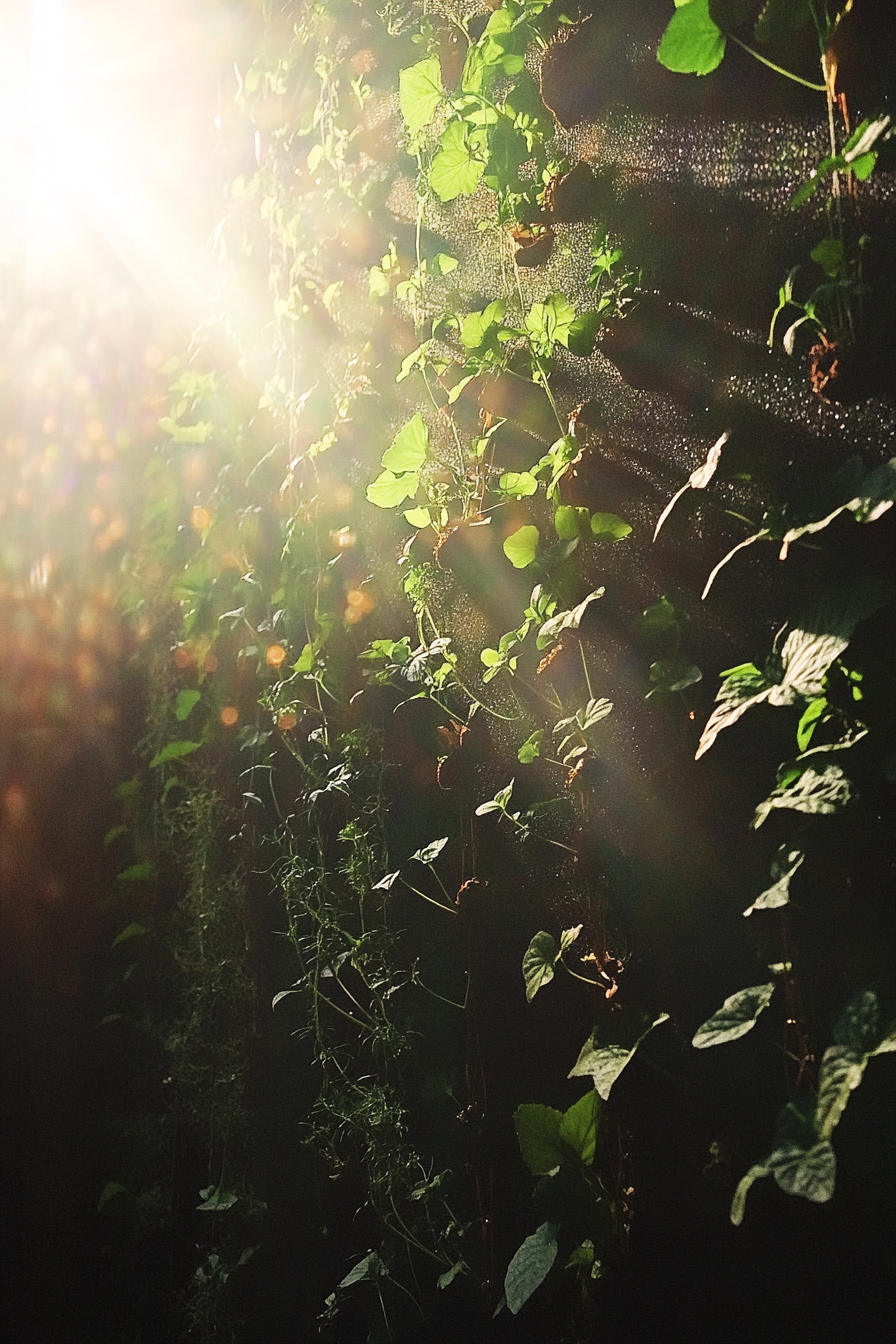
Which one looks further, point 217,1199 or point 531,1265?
point 217,1199

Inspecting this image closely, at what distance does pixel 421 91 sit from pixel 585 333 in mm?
452

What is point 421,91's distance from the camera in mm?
1151

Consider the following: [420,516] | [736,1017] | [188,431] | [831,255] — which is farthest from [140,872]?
[831,255]

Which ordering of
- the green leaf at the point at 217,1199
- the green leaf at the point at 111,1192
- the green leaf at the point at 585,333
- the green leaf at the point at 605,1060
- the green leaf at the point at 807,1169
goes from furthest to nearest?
the green leaf at the point at 111,1192, the green leaf at the point at 217,1199, the green leaf at the point at 585,333, the green leaf at the point at 605,1060, the green leaf at the point at 807,1169

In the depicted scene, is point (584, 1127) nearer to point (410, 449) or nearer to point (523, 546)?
point (523, 546)

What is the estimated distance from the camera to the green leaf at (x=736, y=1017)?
0.73 meters

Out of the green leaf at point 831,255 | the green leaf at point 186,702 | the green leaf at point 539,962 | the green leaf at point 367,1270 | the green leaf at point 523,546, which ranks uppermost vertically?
the green leaf at point 831,255

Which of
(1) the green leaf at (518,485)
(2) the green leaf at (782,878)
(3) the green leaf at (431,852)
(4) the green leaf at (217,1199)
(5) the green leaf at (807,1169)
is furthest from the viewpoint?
(4) the green leaf at (217,1199)

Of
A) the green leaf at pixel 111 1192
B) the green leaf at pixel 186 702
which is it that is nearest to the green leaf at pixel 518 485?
the green leaf at pixel 186 702

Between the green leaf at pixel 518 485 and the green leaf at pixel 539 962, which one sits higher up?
the green leaf at pixel 518 485

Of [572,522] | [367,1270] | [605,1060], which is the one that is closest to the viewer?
[605,1060]

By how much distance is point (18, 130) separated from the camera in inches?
108

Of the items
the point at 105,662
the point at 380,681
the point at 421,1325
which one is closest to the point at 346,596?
the point at 380,681

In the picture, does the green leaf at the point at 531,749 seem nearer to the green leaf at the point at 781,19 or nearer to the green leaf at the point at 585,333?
the green leaf at the point at 585,333
